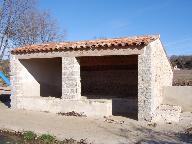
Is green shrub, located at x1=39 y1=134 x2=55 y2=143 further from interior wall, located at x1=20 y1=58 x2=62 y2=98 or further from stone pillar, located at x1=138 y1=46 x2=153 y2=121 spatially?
interior wall, located at x1=20 y1=58 x2=62 y2=98

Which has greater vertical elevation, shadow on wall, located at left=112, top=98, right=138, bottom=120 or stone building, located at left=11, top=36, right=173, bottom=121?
stone building, located at left=11, top=36, right=173, bottom=121

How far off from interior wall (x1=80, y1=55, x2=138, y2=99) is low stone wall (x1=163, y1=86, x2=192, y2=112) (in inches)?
83.6

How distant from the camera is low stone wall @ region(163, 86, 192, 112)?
1572cm

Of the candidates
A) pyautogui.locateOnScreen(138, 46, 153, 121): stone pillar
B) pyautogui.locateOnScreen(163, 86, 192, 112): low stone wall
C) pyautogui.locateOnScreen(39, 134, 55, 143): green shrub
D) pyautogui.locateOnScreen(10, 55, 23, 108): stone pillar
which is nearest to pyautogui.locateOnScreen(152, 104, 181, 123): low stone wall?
pyautogui.locateOnScreen(138, 46, 153, 121): stone pillar

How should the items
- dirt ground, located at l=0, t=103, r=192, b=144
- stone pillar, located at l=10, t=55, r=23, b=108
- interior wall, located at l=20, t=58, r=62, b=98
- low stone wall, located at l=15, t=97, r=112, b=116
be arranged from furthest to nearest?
interior wall, located at l=20, t=58, r=62, b=98 < stone pillar, located at l=10, t=55, r=23, b=108 < low stone wall, located at l=15, t=97, r=112, b=116 < dirt ground, located at l=0, t=103, r=192, b=144

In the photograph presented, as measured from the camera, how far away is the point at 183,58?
42.7m

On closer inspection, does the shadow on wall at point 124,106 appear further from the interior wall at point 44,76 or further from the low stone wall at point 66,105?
A: the interior wall at point 44,76

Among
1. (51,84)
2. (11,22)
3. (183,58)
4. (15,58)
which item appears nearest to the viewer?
(15,58)

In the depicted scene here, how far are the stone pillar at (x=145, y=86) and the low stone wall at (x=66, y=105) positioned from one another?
1693mm

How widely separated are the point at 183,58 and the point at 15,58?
30.1 meters

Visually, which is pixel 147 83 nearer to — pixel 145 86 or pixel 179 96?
pixel 145 86

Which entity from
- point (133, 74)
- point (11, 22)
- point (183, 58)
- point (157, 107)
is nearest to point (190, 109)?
point (157, 107)

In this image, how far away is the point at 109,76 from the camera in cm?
1898

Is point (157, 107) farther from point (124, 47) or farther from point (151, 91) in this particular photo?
point (124, 47)
